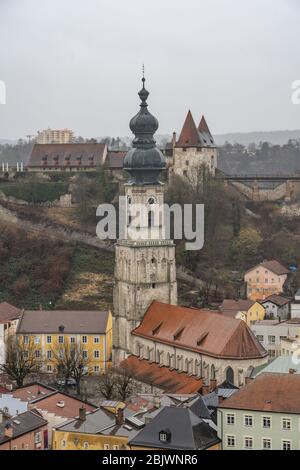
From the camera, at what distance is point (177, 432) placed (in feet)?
102

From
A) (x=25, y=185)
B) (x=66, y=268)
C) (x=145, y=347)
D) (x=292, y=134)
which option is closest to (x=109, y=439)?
(x=145, y=347)

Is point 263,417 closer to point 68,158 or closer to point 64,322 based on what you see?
point 64,322

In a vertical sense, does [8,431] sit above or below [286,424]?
below

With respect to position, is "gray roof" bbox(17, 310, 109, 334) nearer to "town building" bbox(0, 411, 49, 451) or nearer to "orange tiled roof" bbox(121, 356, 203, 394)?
"orange tiled roof" bbox(121, 356, 203, 394)

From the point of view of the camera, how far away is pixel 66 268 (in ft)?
192

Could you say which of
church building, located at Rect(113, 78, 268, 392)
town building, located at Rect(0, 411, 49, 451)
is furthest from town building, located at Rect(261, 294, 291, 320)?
town building, located at Rect(0, 411, 49, 451)

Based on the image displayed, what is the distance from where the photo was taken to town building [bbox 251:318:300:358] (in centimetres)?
4859

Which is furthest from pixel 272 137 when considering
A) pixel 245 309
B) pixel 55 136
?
pixel 245 309

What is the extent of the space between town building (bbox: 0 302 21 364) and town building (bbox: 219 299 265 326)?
888cm

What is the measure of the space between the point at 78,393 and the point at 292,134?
93.4 m

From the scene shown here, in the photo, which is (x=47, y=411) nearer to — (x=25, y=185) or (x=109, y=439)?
(x=109, y=439)

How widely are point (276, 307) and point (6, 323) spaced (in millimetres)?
13394

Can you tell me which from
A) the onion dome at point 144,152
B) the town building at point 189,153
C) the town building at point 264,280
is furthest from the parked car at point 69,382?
the town building at point 189,153

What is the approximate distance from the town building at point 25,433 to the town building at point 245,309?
17.2 m
